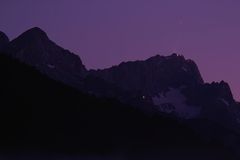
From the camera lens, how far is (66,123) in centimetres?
7862

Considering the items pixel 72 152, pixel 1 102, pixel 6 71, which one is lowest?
pixel 72 152

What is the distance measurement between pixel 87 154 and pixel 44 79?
19874 millimetres

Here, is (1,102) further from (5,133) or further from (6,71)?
(6,71)

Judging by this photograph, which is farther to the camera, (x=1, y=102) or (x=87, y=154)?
(x=87, y=154)

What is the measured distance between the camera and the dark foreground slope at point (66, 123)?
6725cm

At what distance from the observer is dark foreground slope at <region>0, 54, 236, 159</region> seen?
67250mm

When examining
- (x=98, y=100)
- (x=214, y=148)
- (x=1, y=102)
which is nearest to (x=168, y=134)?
(x=98, y=100)

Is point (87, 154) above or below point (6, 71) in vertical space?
below

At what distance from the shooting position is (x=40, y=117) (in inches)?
2960

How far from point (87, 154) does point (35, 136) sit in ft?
24.0

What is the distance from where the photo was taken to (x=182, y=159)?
8981cm

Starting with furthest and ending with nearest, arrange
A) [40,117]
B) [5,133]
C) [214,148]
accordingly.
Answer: [214,148] < [40,117] < [5,133]

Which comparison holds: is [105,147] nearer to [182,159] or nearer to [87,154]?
[87,154]

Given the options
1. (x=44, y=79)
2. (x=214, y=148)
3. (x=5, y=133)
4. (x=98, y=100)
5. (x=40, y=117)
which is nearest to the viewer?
(x=5, y=133)
